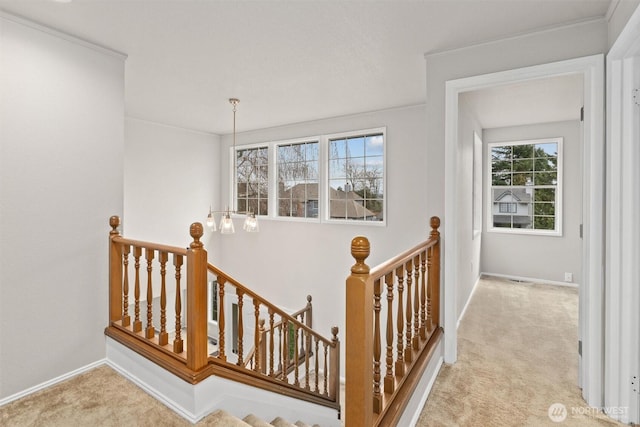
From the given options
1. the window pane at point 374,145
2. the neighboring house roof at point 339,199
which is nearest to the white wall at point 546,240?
the window pane at point 374,145

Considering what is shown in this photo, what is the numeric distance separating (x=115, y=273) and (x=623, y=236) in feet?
11.4

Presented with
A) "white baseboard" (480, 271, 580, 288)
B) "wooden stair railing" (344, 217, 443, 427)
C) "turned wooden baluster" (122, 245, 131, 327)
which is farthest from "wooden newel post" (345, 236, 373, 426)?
"white baseboard" (480, 271, 580, 288)

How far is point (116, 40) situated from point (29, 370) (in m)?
2.44

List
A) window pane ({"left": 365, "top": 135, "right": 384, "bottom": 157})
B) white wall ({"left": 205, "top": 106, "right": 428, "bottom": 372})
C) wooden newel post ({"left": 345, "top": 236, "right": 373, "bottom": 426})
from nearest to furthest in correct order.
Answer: wooden newel post ({"left": 345, "top": 236, "right": 373, "bottom": 426}) < white wall ({"left": 205, "top": 106, "right": 428, "bottom": 372}) < window pane ({"left": 365, "top": 135, "right": 384, "bottom": 157})

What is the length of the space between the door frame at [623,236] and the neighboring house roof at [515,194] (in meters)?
3.73

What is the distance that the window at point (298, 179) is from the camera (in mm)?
5387

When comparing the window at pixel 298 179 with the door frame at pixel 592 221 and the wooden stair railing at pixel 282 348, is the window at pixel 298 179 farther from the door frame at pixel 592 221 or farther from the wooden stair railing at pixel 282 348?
the door frame at pixel 592 221

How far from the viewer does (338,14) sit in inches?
85.4

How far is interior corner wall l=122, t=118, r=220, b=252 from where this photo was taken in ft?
16.1

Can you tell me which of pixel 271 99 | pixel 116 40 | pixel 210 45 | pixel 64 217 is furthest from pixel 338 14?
pixel 64 217

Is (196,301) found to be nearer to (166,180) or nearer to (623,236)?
(623,236)

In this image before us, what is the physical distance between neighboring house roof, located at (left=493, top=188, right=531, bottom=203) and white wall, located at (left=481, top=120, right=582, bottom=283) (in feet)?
0.64

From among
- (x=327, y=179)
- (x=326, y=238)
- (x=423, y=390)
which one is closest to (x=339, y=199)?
(x=327, y=179)

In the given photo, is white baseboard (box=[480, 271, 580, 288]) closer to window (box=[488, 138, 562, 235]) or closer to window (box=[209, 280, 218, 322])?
window (box=[488, 138, 562, 235])
